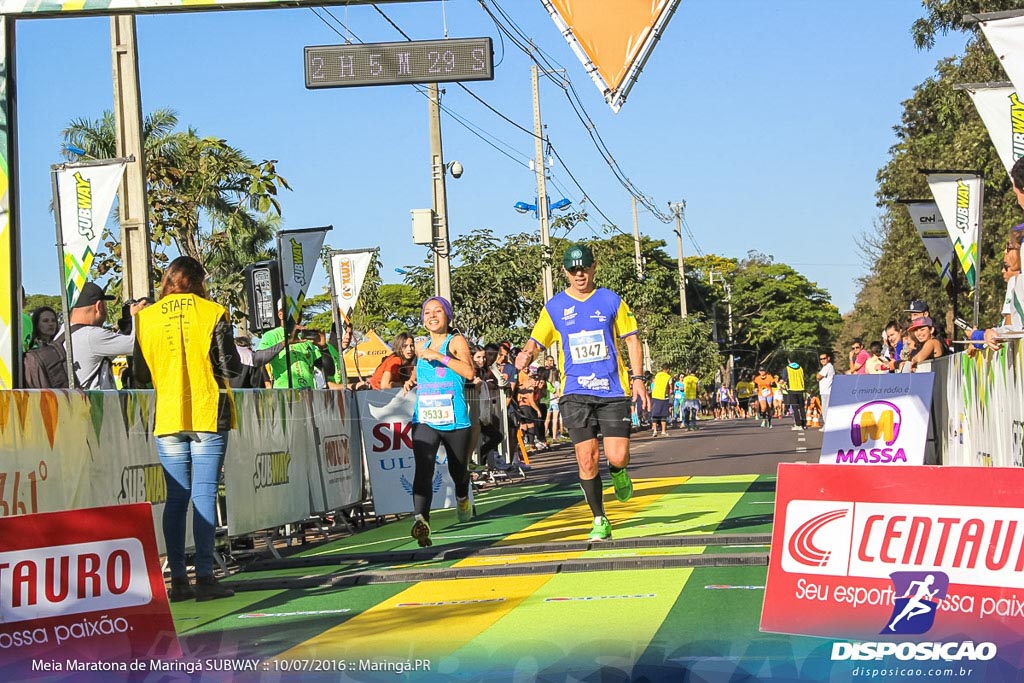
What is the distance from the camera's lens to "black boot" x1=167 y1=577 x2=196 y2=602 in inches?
336

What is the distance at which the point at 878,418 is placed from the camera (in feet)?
44.2

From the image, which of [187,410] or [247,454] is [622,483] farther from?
[187,410]

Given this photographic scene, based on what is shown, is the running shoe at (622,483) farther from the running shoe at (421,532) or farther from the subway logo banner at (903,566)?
the subway logo banner at (903,566)

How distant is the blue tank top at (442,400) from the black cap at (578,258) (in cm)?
125

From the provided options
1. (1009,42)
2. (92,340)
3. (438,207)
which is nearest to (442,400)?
(92,340)

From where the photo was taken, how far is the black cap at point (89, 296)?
10586 mm

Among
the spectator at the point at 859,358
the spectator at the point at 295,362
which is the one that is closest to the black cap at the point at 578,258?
the spectator at the point at 295,362

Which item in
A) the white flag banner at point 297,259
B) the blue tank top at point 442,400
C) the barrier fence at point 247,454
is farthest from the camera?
the white flag banner at point 297,259

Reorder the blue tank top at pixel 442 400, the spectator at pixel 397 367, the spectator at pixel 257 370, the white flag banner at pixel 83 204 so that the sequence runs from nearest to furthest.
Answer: the blue tank top at pixel 442 400 < the white flag banner at pixel 83 204 < the spectator at pixel 257 370 < the spectator at pixel 397 367

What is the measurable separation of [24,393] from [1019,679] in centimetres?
569

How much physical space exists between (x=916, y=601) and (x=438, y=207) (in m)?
19.2

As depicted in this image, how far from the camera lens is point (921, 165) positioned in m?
46.2

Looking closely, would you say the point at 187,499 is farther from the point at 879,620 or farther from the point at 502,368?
the point at 502,368

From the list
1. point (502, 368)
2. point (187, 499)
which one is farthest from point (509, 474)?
point (187, 499)
